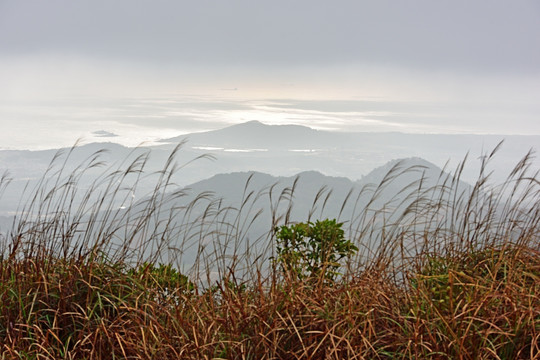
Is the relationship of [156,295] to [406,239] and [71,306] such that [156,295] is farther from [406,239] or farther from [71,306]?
[406,239]

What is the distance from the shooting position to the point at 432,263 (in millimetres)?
3850

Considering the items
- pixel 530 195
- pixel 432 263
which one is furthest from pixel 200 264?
pixel 530 195

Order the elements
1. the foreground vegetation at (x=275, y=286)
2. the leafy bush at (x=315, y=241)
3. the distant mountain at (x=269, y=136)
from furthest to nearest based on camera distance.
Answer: the distant mountain at (x=269, y=136) → the leafy bush at (x=315, y=241) → the foreground vegetation at (x=275, y=286)

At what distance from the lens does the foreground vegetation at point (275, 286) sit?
9.31 feet

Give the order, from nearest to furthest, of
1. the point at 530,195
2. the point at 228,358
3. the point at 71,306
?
1. the point at 228,358
2. the point at 71,306
3. the point at 530,195

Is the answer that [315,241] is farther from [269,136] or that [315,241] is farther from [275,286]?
[269,136]

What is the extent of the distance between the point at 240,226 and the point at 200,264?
0.45m

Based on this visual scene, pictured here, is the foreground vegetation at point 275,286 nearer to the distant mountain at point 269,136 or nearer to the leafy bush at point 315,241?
→ the leafy bush at point 315,241

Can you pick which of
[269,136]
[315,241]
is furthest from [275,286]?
Result: [269,136]

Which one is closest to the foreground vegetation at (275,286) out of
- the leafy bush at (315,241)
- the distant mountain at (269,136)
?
the leafy bush at (315,241)

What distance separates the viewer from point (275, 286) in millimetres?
3227

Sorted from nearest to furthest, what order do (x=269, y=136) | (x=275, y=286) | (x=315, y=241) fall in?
(x=275, y=286) < (x=315, y=241) < (x=269, y=136)

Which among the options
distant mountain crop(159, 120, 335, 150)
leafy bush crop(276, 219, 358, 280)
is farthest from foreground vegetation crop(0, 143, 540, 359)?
distant mountain crop(159, 120, 335, 150)

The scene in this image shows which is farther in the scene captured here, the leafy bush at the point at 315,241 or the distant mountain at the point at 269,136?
the distant mountain at the point at 269,136
